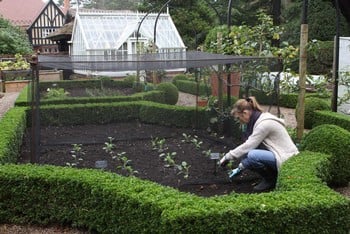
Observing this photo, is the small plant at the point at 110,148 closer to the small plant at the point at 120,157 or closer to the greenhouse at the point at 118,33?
the small plant at the point at 120,157

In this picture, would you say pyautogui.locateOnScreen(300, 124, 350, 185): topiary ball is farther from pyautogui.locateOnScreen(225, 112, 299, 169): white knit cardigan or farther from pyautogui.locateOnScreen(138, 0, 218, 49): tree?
pyautogui.locateOnScreen(138, 0, 218, 49): tree

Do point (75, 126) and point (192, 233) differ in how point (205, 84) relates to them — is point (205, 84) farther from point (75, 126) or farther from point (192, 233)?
point (192, 233)

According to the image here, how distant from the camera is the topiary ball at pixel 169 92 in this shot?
376 inches

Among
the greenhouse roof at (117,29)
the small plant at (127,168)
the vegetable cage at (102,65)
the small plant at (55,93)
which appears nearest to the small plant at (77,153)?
the small plant at (127,168)

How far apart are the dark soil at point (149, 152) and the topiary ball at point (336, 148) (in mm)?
885

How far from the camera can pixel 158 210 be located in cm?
349

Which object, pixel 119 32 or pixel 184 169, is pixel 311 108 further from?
pixel 119 32

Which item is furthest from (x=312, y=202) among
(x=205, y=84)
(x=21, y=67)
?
(x=21, y=67)

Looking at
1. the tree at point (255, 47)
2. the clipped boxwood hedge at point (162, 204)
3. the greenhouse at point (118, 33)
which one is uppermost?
the greenhouse at point (118, 33)

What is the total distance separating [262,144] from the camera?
4.97m

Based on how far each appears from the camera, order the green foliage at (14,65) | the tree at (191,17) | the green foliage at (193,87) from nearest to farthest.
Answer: the green foliage at (193,87) → the green foliage at (14,65) → the tree at (191,17)

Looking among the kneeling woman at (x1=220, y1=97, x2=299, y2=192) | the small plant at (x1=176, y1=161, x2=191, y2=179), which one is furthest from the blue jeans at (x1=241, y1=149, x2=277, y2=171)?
the small plant at (x1=176, y1=161, x2=191, y2=179)

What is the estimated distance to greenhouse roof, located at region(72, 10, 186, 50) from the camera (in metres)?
20.6

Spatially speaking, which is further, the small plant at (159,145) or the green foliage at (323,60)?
the green foliage at (323,60)
